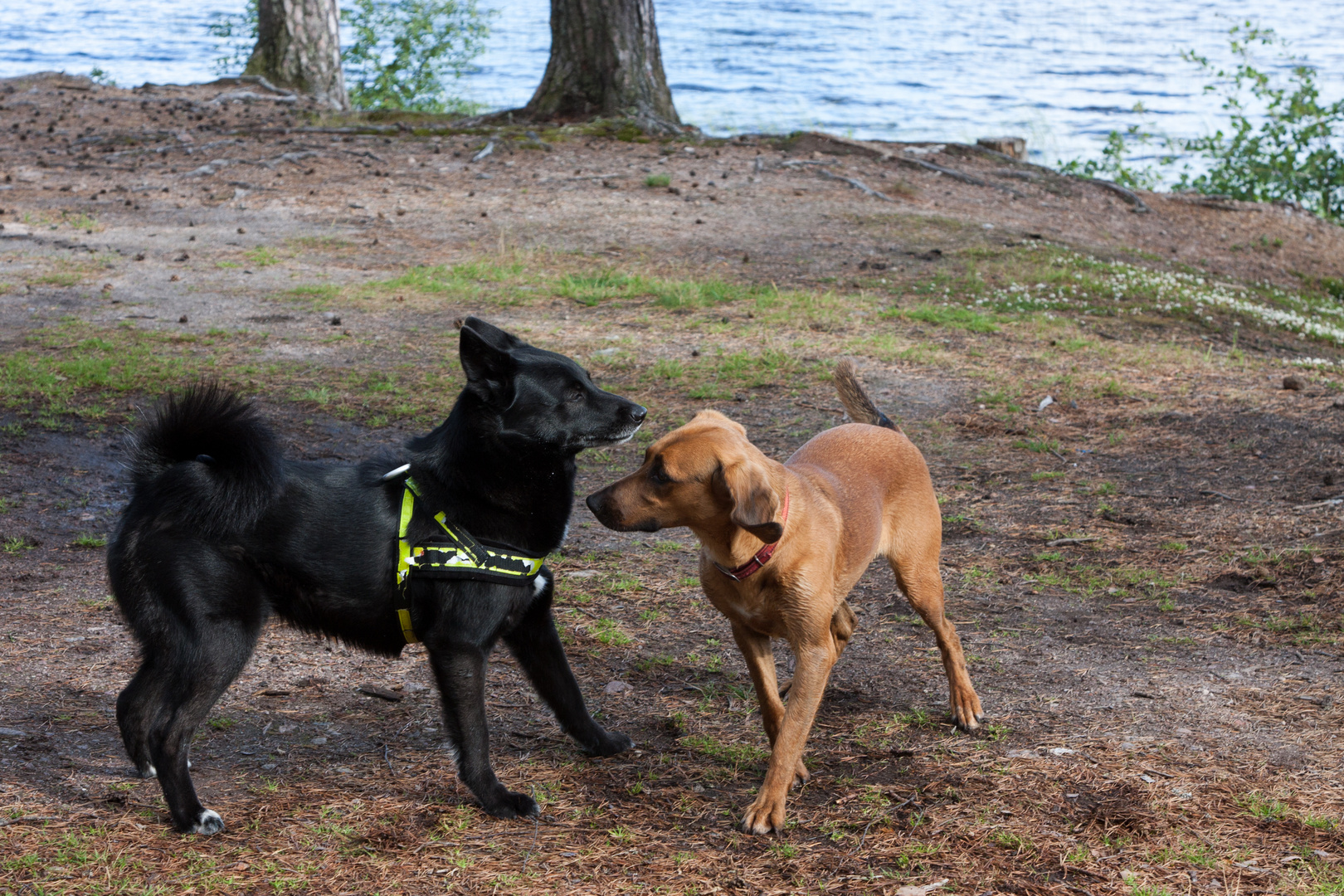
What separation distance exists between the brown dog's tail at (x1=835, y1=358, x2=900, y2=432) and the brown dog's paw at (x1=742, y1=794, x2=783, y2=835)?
1934mm

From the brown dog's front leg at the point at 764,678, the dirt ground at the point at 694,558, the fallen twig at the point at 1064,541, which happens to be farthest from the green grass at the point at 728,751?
the fallen twig at the point at 1064,541

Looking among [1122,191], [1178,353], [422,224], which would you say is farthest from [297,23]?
[1178,353]

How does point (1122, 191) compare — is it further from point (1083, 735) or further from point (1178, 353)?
point (1083, 735)

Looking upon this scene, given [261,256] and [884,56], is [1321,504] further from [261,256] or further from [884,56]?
[884,56]

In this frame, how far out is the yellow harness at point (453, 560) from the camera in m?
3.59

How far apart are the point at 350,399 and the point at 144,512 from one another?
162 inches

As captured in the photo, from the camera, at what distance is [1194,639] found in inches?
194

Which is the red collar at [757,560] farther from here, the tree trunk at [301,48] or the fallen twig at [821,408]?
the tree trunk at [301,48]

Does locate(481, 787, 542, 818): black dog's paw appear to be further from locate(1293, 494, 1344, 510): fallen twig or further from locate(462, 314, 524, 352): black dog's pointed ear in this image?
locate(1293, 494, 1344, 510): fallen twig

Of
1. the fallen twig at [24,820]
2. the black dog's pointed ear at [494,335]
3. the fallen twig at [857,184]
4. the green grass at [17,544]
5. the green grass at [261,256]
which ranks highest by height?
the black dog's pointed ear at [494,335]

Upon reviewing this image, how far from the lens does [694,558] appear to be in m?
5.87

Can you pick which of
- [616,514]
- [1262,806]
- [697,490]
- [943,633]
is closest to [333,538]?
[616,514]

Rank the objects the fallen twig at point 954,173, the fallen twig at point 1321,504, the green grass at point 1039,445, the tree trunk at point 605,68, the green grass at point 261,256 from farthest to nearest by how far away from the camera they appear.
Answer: the tree trunk at point 605,68 < the fallen twig at point 954,173 < the green grass at point 261,256 < the green grass at point 1039,445 < the fallen twig at point 1321,504

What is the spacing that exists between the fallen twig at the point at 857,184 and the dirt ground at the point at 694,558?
0.85ft
